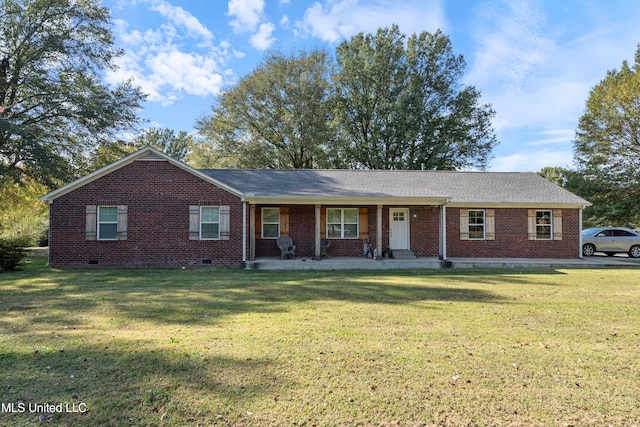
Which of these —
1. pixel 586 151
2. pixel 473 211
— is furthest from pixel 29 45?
pixel 586 151

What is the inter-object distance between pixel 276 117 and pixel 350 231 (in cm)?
1802

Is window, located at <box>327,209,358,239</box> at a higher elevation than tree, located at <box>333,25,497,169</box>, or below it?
below

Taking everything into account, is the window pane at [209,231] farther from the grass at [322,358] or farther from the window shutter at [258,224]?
the grass at [322,358]

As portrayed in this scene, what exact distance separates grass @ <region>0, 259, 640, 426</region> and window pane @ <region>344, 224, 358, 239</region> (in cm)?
767

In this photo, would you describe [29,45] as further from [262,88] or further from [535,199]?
[535,199]

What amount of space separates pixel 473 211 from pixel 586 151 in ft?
57.8

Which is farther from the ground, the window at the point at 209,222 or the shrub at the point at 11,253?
the window at the point at 209,222

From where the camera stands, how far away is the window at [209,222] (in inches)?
545

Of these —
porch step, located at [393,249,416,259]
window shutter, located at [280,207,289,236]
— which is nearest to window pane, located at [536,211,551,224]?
porch step, located at [393,249,416,259]

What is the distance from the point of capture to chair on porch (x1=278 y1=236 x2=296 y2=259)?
48.2 feet

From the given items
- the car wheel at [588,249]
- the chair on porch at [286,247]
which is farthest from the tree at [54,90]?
the car wheel at [588,249]

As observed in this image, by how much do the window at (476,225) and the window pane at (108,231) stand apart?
1440cm

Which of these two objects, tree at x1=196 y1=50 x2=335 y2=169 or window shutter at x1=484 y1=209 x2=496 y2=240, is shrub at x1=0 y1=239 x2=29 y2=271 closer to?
window shutter at x1=484 y1=209 x2=496 y2=240

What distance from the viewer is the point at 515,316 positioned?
633cm
